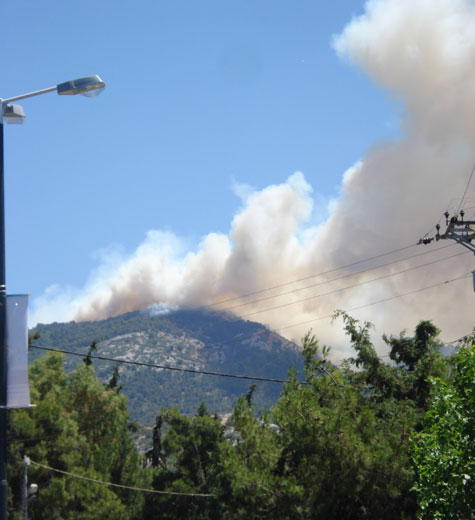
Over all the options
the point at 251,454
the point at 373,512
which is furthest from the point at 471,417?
the point at 251,454

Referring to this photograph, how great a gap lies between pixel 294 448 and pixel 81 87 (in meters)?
19.9

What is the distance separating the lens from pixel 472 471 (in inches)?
698

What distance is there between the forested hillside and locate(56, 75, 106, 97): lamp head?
11.4m

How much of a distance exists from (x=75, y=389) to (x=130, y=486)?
9886mm

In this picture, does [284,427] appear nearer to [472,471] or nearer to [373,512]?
[373,512]

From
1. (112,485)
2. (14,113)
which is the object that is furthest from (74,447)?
(14,113)


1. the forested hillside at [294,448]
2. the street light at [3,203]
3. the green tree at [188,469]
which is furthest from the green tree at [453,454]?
the green tree at [188,469]

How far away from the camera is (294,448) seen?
94.7 feet

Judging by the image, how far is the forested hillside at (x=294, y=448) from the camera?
19.5 m

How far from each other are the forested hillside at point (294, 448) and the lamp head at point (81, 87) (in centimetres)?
1140

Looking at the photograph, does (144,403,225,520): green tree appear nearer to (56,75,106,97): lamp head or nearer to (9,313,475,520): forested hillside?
(9,313,475,520): forested hillside

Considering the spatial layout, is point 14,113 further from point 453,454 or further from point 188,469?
point 188,469

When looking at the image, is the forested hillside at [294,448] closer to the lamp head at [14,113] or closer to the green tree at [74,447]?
the green tree at [74,447]

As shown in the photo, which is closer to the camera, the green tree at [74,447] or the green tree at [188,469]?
the green tree at [74,447]
